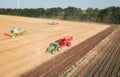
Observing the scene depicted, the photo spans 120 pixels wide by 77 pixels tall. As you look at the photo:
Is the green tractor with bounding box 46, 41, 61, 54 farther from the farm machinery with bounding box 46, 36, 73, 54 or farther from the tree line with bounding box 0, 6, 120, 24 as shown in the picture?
the tree line with bounding box 0, 6, 120, 24

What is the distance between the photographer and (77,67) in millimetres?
18297

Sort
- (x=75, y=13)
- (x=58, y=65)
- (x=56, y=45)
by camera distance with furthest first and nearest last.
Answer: (x=75, y=13) → (x=56, y=45) → (x=58, y=65)

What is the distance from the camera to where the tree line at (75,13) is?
8038 centimetres

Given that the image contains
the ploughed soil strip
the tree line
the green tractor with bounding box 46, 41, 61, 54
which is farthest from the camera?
the tree line

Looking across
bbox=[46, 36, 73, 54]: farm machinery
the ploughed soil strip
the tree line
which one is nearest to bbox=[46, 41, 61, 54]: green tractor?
bbox=[46, 36, 73, 54]: farm machinery

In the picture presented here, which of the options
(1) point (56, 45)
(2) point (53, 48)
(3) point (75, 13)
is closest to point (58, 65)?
(2) point (53, 48)

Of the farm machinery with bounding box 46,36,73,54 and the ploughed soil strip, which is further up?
the farm machinery with bounding box 46,36,73,54

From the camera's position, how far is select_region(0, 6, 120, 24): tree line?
80375mm

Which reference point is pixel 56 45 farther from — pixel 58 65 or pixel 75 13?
pixel 75 13

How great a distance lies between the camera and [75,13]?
302 ft

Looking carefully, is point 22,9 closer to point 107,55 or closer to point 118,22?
point 118,22

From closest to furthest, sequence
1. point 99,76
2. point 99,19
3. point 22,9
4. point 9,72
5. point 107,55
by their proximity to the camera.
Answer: point 99,76 → point 9,72 → point 107,55 → point 99,19 → point 22,9

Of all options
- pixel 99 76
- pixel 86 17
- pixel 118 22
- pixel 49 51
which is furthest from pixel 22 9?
pixel 99 76

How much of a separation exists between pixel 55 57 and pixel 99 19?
2530 inches
